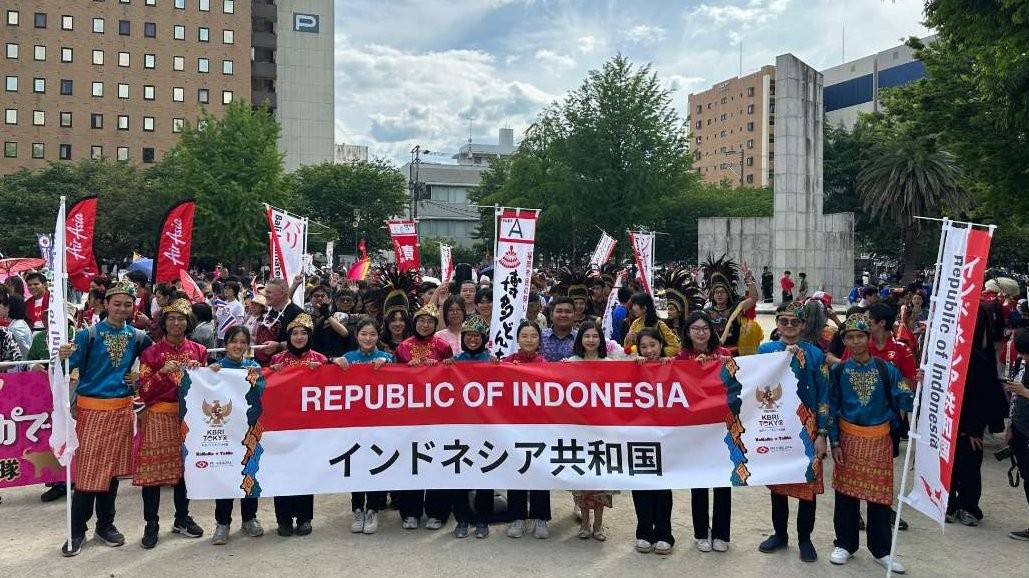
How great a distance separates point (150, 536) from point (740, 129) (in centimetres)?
10158

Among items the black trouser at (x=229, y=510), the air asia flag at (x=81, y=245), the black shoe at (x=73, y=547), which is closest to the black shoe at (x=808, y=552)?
the black trouser at (x=229, y=510)

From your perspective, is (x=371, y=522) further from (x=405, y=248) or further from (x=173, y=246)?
(x=405, y=248)

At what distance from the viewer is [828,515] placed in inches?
265

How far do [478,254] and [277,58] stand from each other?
31.8 m

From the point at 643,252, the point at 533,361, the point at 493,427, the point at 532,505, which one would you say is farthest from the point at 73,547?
the point at 643,252

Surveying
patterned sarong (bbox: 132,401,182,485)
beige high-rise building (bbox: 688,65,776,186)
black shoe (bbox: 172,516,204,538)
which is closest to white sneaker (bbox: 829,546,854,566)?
black shoe (bbox: 172,516,204,538)

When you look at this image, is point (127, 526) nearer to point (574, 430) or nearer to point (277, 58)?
point (574, 430)

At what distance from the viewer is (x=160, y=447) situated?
5.90 meters

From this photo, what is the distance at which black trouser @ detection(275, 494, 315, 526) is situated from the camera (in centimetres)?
611

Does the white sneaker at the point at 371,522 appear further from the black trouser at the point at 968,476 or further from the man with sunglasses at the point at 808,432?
the black trouser at the point at 968,476

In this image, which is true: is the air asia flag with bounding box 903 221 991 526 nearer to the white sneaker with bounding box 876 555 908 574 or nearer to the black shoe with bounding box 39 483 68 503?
the white sneaker with bounding box 876 555 908 574

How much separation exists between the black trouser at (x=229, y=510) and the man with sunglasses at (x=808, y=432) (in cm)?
387

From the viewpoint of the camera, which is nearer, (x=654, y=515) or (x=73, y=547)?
(x=73, y=547)

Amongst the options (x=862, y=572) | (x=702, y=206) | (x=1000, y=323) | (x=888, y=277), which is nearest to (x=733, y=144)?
(x=702, y=206)
